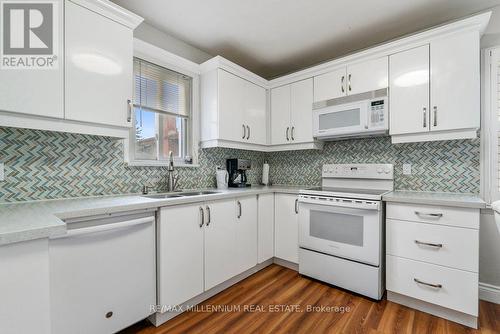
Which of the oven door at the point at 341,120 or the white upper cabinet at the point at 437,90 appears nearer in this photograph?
the white upper cabinet at the point at 437,90

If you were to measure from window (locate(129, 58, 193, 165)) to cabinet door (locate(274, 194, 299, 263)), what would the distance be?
1149 mm

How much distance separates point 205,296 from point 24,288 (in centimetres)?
145

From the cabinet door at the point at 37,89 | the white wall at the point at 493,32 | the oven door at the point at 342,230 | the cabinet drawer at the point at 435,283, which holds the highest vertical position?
the white wall at the point at 493,32

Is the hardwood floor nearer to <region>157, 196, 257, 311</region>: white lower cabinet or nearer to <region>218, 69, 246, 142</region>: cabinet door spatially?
<region>157, 196, 257, 311</region>: white lower cabinet

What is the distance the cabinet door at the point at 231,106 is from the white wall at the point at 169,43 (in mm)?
470

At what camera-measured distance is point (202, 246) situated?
6.28ft

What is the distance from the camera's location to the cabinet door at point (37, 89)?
126 centimetres

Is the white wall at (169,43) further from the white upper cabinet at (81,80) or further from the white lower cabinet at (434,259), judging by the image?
the white lower cabinet at (434,259)

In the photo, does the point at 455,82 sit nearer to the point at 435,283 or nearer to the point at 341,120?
the point at 341,120

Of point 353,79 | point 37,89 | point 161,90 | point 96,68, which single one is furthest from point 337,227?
point 37,89

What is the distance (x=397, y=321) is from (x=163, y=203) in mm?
1935

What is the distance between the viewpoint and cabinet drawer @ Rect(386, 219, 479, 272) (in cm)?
164

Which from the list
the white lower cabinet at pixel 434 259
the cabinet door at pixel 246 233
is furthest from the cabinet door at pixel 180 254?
the white lower cabinet at pixel 434 259

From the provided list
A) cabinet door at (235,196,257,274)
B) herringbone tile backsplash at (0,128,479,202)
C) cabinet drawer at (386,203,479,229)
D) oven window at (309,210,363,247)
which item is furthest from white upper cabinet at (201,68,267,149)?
cabinet drawer at (386,203,479,229)
